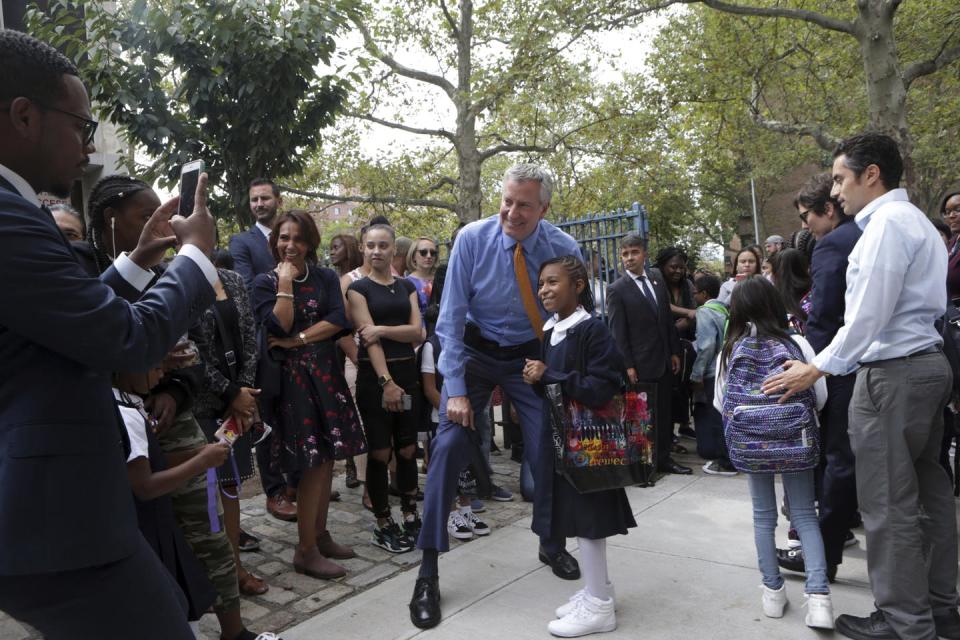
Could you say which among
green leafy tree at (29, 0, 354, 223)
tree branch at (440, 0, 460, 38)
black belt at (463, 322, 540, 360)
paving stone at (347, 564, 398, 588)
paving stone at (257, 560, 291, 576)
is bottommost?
paving stone at (347, 564, 398, 588)

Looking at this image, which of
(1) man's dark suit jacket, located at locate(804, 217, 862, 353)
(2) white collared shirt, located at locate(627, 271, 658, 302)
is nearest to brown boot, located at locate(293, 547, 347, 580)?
(1) man's dark suit jacket, located at locate(804, 217, 862, 353)

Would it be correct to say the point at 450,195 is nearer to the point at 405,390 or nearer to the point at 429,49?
the point at 429,49

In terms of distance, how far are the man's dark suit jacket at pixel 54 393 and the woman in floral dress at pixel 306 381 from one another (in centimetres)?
243

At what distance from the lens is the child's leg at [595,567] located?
3277 millimetres

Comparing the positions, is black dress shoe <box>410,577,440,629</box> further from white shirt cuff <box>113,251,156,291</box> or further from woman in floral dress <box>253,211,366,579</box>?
Result: white shirt cuff <box>113,251,156,291</box>

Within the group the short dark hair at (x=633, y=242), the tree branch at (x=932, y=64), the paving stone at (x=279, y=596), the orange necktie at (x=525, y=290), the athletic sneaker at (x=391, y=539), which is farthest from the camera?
the tree branch at (x=932, y=64)

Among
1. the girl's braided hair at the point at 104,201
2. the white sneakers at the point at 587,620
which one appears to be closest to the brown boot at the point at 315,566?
the white sneakers at the point at 587,620

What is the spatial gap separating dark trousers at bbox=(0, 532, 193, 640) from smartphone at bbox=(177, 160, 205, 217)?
2.84 ft

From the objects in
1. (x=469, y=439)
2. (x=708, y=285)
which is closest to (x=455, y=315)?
(x=469, y=439)

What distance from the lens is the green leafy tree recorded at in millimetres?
5352

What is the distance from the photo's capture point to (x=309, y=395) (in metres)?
4.09

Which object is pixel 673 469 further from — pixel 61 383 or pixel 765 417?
pixel 61 383

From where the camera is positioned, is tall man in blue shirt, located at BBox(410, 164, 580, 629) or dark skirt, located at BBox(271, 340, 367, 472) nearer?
tall man in blue shirt, located at BBox(410, 164, 580, 629)

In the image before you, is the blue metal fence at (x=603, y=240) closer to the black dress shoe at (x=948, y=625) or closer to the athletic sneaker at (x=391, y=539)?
the athletic sneaker at (x=391, y=539)
